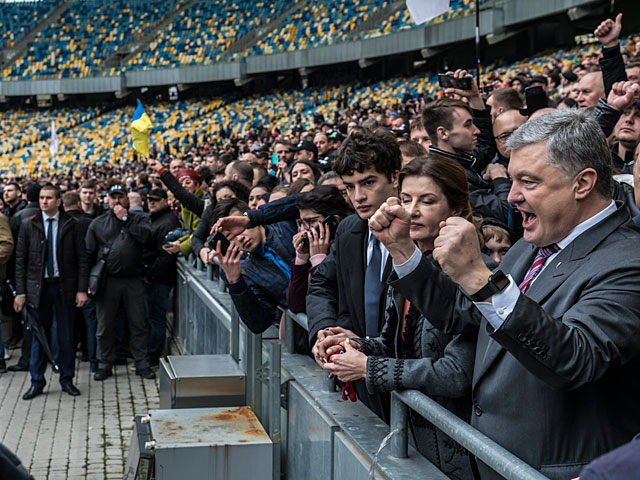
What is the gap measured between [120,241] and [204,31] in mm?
40892

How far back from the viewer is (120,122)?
1796 inches

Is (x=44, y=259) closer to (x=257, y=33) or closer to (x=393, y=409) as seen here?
(x=393, y=409)

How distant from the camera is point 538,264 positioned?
2512 mm

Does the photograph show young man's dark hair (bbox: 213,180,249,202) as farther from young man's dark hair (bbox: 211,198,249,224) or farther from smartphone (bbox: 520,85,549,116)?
smartphone (bbox: 520,85,549,116)

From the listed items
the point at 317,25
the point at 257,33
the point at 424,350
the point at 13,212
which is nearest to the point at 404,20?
the point at 317,25

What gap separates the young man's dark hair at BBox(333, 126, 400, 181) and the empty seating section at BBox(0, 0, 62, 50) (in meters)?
52.1

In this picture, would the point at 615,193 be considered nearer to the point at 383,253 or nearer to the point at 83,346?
the point at 383,253

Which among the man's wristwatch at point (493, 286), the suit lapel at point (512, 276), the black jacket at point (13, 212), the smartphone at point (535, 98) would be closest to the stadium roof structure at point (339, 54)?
the black jacket at point (13, 212)

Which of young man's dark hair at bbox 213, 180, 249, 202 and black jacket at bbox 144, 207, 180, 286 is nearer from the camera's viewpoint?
young man's dark hair at bbox 213, 180, 249, 202

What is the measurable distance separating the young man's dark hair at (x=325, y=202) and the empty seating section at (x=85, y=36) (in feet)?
153

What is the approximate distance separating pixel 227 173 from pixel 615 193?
18.5 feet

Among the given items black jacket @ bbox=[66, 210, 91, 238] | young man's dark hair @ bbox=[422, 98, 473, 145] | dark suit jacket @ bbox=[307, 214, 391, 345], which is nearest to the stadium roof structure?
black jacket @ bbox=[66, 210, 91, 238]

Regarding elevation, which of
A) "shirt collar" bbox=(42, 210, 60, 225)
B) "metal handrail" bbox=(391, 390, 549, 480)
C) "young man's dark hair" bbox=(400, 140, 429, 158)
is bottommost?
"shirt collar" bbox=(42, 210, 60, 225)

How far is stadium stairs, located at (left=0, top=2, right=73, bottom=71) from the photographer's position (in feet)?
163
